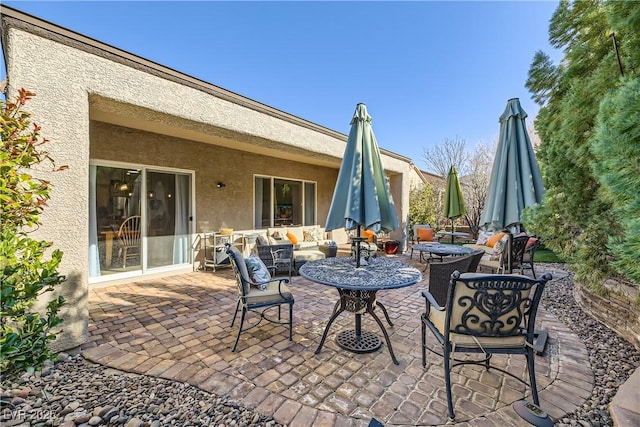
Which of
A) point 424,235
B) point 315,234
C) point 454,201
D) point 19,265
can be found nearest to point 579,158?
point 19,265

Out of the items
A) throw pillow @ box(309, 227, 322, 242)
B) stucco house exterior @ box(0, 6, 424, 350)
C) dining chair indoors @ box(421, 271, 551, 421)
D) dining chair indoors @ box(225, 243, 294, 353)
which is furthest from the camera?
throw pillow @ box(309, 227, 322, 242)

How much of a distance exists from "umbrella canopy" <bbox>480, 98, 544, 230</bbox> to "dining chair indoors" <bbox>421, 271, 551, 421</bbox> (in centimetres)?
143

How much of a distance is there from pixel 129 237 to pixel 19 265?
4122 mm

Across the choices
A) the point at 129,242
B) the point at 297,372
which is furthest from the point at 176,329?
the point at 129,242

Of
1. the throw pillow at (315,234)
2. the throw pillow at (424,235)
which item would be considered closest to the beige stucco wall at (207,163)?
the throw pillow at (315,234)

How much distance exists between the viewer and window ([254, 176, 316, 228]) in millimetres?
8291

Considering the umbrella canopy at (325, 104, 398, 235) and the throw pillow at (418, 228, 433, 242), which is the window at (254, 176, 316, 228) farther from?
the umbrella canopy at (325, 104, 398, 235)

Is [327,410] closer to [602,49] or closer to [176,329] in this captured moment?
[176,329]

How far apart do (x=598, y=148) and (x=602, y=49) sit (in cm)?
237

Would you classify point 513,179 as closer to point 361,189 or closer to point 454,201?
point 361,189

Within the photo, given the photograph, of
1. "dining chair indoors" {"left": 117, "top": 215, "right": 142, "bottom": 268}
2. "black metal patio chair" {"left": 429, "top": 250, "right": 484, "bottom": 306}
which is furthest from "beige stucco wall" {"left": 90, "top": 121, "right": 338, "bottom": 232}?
Result: "black metal patio chair" {"left": 429, "top": 250, "right": 484, "bottom": 306}

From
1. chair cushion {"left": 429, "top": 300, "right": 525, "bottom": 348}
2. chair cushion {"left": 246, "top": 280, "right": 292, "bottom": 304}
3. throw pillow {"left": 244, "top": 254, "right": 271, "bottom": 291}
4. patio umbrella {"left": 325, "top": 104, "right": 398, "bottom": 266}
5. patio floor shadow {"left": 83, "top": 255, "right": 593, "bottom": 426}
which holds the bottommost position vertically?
patio floor shadow {"left": 83, "top": 255, "right": 593, "bottom": 426}

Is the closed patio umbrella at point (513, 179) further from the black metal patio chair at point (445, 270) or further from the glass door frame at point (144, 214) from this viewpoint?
the glass door frame at point (144, 214)

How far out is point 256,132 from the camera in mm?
4918
